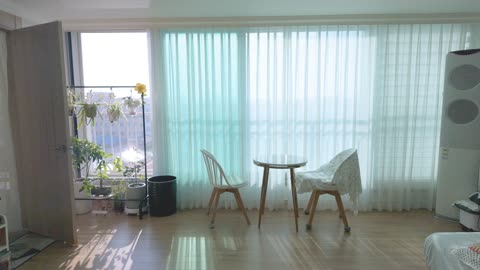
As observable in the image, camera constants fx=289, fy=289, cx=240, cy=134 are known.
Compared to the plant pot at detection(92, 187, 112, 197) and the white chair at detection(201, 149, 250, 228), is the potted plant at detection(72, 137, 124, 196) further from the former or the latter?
the white chair at detection(201, 149, 250, 228)

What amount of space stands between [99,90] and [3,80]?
1019 millimetres

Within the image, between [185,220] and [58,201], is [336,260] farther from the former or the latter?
[58,201]

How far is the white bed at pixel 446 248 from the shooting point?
60.7 inches

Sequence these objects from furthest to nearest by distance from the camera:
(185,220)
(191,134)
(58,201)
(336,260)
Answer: (191,134) → (185,220) → (58,201) → (336,260)

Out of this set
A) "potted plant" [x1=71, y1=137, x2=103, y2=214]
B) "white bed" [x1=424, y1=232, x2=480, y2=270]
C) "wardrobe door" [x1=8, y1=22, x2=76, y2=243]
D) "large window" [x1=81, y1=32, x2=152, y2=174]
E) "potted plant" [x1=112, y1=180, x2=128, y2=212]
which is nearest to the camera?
"white bed" [x1=424, y1=232, x2=480, y2=270]

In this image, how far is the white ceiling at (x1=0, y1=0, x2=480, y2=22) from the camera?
283cm

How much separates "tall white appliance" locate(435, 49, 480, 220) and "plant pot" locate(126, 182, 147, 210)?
348 cm

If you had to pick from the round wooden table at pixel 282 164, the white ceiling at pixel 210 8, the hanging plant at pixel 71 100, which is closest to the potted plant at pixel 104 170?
the hanging plant at pixel 71 100

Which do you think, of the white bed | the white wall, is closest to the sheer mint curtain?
the white wall

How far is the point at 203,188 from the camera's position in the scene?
3668 mm

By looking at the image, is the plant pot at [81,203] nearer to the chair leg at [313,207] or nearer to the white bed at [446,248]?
the chair leg at [313,207]

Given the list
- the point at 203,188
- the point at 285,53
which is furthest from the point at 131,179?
the point at 285,53

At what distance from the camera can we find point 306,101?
11.4ft

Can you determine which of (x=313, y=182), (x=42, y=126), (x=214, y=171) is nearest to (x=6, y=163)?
(x=42, y=126)
